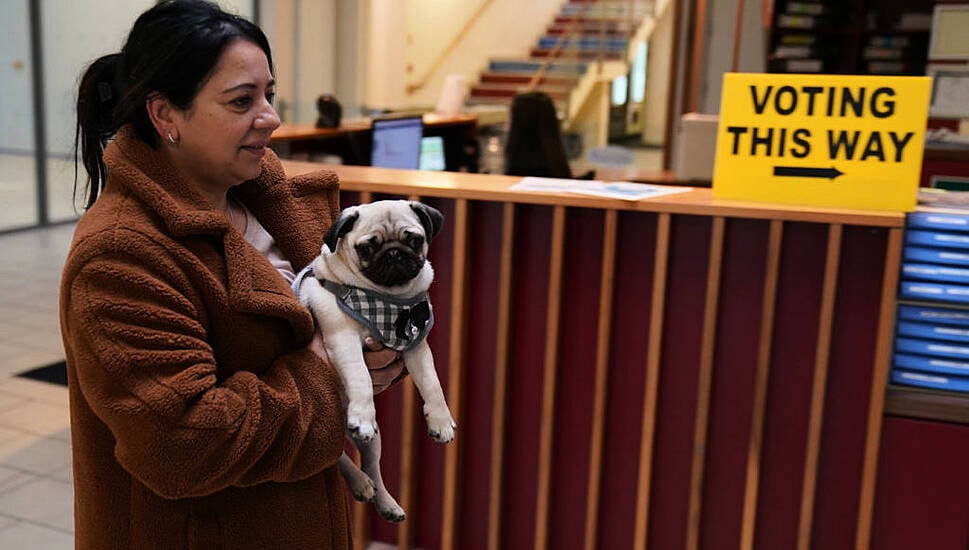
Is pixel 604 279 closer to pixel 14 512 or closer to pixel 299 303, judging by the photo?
pixel 299 303

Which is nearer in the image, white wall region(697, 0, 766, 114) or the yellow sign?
the yellow sign

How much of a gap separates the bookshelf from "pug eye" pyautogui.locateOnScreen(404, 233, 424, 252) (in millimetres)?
7490

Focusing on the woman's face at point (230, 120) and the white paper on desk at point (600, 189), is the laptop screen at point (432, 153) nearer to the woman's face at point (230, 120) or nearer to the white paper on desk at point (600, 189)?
the white paper on desk at point (600, 189)

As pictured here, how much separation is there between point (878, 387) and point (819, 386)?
139 millimetres

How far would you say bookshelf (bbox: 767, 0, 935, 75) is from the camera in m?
8.25

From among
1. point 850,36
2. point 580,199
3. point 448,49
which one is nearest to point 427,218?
point 580,199

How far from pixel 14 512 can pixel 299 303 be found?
240cm

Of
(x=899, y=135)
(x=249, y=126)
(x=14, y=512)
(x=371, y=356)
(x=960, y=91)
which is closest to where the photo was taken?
(x=249, y=126)

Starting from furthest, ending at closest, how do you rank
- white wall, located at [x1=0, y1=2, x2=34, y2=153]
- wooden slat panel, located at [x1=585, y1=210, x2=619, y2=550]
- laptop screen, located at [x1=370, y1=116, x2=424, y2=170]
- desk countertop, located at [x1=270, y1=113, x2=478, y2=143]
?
white wall, located at [x1=0, y1=2, x2=34, y2=153]
laptop screen, located at [x1=370, y1=116, x2=424, y2=170]
desk countertop, located at [x1=270, y1=113, x2=478, y2=143]
wooden slat panel, located at [x1=585, y1=210, x2=619, y2=550]

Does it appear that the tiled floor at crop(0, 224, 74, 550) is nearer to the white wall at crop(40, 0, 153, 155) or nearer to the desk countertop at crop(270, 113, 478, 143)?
the desk countertop at crop(270, 113, 478, 143)

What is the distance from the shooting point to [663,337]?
246cm

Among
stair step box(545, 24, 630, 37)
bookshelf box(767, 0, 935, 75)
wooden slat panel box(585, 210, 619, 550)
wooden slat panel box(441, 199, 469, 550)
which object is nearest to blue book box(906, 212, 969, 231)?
wooden slat panel box(585, 210, 619, 550)

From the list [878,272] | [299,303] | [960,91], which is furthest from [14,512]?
[960,91]

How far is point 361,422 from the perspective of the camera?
1.29m
